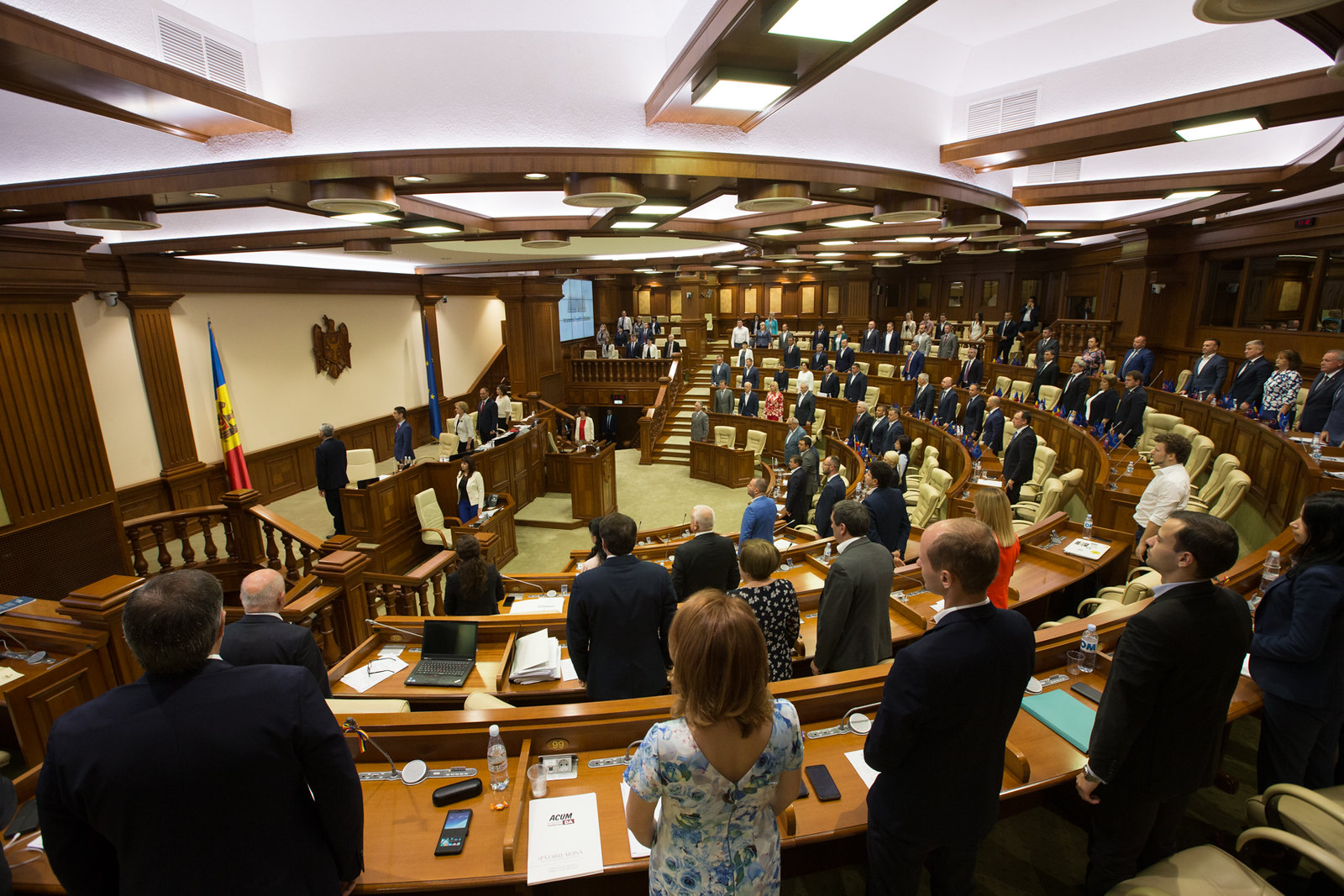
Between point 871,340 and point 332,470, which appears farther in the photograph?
point 871,340

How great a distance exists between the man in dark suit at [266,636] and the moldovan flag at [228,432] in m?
6.84

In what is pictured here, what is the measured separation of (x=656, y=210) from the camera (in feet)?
15.0

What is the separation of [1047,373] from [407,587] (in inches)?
384

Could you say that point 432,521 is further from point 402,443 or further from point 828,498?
point 828,498

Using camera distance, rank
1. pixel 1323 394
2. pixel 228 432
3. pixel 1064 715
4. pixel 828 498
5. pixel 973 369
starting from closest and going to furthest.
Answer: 1. pixel 1064 715
2. pixel 1323 394
3. pixel 828 498
4. pixel 228 432
5. pixel 973 369

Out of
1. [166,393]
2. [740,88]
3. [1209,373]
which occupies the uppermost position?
[740,88]

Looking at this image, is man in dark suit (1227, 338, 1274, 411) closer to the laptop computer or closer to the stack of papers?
the stack of papers

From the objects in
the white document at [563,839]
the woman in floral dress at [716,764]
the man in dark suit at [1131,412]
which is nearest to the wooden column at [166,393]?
the white document at [563,839]

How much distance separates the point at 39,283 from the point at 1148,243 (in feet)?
44.4

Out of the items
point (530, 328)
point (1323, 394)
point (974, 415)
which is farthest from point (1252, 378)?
point (530, 328)

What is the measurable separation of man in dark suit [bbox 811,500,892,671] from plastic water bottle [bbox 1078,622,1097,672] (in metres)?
0.84

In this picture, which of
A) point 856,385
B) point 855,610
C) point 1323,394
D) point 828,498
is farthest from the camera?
point 856,385

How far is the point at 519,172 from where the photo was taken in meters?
3.13

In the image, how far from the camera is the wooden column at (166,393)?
23.2 ft
